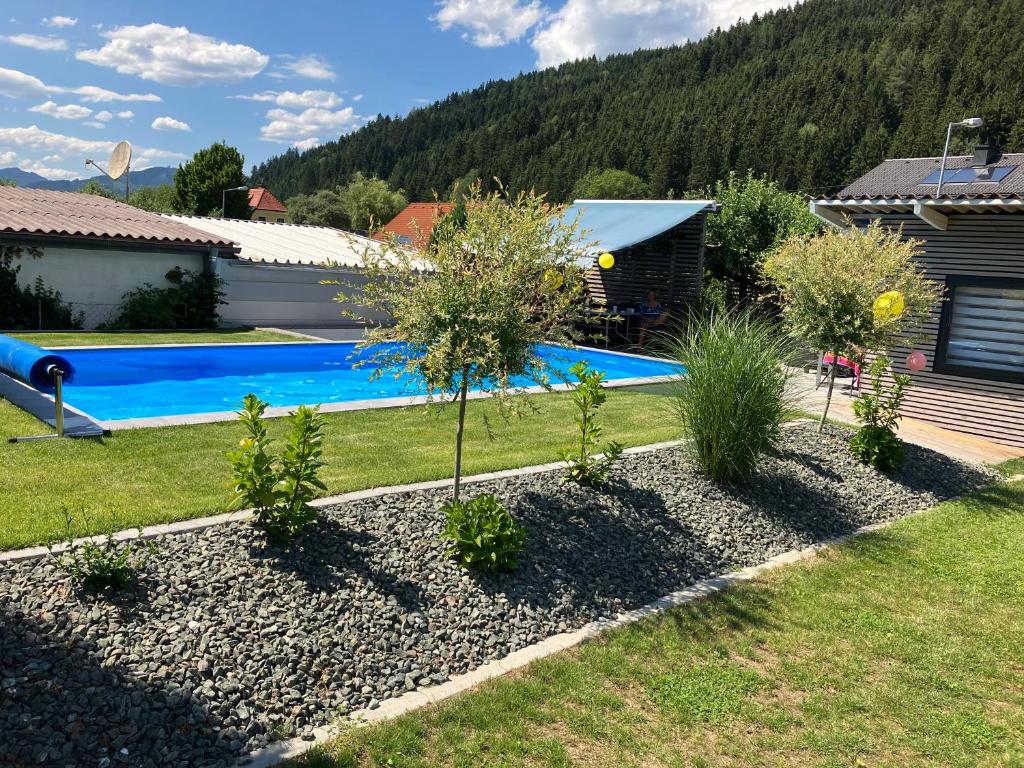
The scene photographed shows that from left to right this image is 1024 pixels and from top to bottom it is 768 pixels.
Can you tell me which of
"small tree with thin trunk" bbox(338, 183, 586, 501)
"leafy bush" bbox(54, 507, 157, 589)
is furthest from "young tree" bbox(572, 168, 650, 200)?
"leafy bush" bbox(54, 507, 157, 589)

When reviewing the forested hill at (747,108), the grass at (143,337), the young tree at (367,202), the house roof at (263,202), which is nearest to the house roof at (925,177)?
the grass at (143,337)

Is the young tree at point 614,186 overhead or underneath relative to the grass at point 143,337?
overhead

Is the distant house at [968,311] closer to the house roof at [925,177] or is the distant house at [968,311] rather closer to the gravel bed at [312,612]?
the house roof at [925,177]

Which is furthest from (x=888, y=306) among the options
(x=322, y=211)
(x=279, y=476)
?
(x=322, y=211)

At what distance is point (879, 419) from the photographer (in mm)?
8289

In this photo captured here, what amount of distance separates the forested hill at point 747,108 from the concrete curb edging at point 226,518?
148 ft

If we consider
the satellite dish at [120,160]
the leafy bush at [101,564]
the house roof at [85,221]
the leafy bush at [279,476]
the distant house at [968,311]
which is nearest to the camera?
the leafy bush at [101,564]

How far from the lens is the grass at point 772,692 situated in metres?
3.31

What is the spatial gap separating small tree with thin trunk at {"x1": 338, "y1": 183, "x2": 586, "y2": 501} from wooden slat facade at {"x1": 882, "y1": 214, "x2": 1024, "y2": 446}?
766 centimetres

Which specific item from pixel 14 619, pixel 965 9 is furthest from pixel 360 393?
pixel 965 9

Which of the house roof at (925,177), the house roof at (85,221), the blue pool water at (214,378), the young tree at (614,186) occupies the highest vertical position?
the young tree at (614,186)

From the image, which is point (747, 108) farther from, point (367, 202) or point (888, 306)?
point (888, 306)

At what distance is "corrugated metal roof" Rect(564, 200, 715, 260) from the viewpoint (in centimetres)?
1911

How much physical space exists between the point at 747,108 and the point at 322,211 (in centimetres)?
4653
